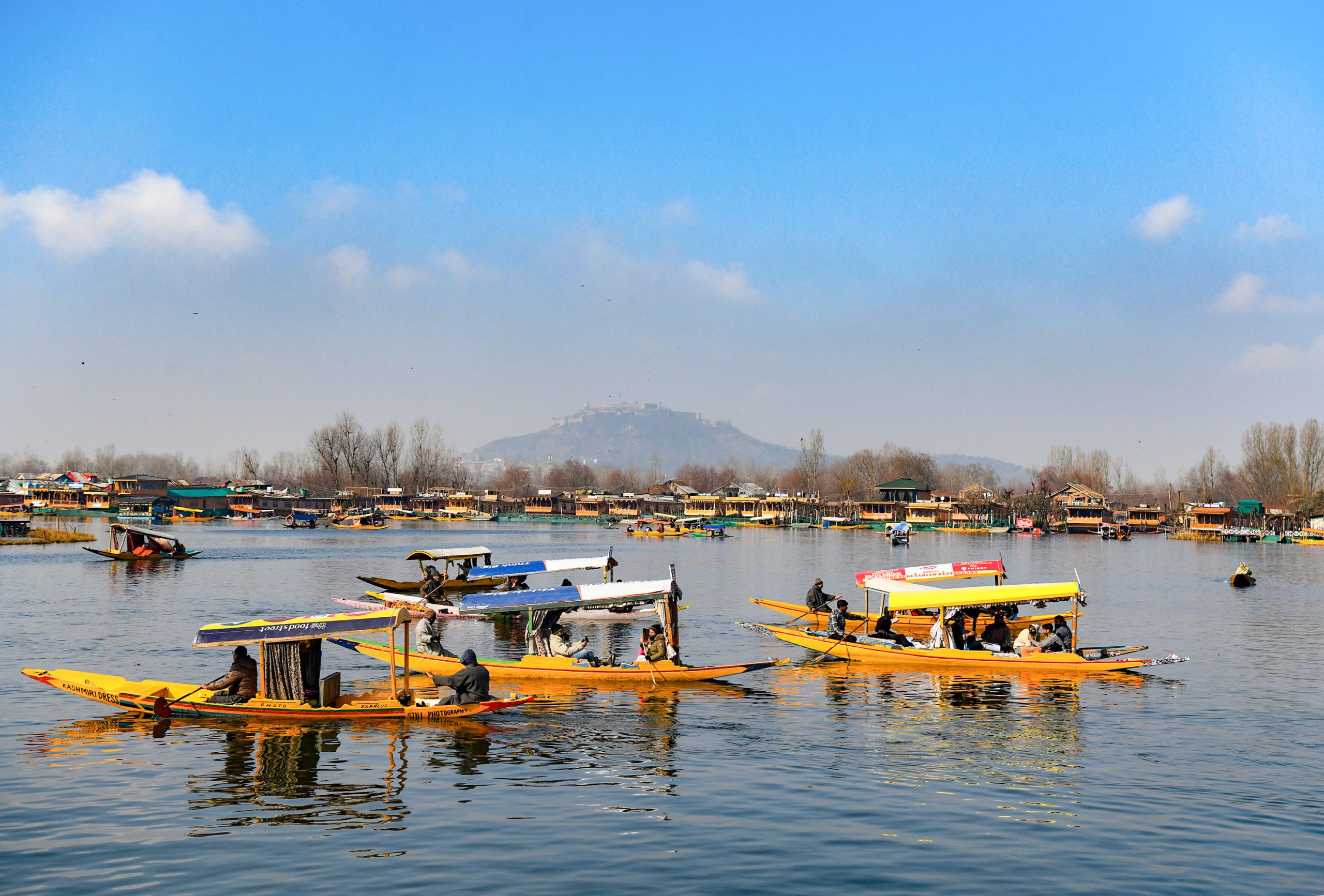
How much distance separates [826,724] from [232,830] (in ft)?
43.2

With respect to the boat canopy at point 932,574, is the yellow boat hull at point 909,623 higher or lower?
lower

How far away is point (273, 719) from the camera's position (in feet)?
72.3

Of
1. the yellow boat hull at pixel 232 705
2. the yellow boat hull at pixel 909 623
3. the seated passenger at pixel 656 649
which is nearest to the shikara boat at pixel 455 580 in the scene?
the yellow boat hull at pixel 909 623

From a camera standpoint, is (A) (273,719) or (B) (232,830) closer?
(B) (232,830)

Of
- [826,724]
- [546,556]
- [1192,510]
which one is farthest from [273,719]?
[1192,510]

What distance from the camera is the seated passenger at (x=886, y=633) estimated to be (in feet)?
108

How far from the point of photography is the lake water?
47.1ft

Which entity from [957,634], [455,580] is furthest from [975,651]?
[455,580]

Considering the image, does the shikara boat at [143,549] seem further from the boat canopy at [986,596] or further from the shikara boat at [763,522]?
the shikara boat at [763,522]

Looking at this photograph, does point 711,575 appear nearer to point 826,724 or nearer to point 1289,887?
point 826,724

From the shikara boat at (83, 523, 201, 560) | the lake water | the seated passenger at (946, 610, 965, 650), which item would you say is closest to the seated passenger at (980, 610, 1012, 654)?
the seated passenger at (946, 610, 965, 650)

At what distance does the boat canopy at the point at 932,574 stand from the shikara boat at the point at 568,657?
9.14 meters

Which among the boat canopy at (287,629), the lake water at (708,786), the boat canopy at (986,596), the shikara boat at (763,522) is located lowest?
the shikara boat at (763,522)

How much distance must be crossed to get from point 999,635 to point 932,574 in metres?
7.04
